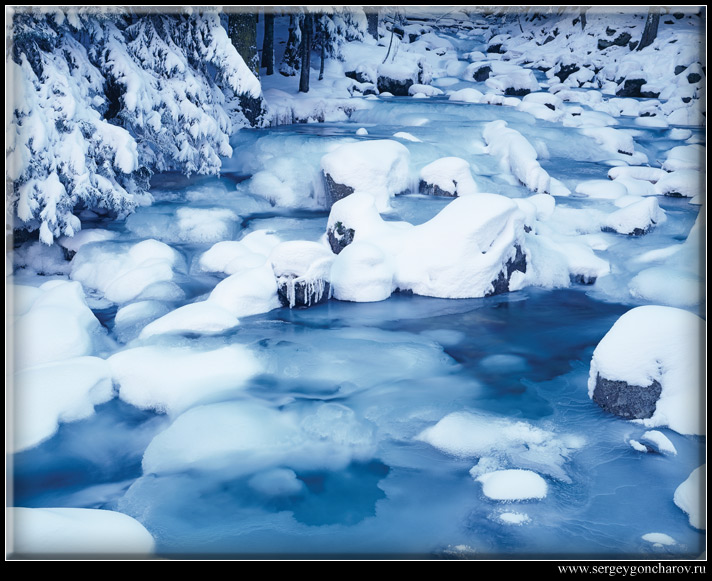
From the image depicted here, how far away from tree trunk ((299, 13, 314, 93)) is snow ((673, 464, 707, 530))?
1328 cm

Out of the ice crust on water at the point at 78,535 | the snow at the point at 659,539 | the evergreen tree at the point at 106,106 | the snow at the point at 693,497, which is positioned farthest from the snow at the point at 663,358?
the evergreen tree at the point at 106,106

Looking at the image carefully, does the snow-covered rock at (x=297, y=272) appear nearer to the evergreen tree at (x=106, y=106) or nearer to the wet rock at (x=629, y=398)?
the evergreen tree at (x=106, y=106)

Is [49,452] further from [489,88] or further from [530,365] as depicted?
[489,88]

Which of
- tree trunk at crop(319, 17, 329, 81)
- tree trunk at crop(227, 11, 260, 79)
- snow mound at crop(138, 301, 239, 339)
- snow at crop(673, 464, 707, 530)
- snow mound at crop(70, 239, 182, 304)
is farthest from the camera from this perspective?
tree trunk at crop(319, 17, 329, 81)

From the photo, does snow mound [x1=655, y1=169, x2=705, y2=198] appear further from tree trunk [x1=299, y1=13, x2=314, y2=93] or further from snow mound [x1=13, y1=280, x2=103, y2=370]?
snow mound [x1=13, y1=280, x2=103, y2=370]

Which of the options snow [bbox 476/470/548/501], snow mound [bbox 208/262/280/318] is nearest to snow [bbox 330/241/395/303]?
snow mound [bbox 208/262/280/318]

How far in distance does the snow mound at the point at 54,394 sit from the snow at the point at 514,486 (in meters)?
2.80

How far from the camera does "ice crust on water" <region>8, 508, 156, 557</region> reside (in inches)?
121

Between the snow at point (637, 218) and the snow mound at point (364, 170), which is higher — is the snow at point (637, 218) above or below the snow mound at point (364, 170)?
below

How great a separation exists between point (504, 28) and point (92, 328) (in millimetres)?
21707

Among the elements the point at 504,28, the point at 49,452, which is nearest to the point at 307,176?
the point at 49,452

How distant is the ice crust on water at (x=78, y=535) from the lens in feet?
10.1

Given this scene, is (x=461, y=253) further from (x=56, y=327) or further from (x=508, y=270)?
(x=56, y=327)

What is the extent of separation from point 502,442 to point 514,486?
26.5 inches
